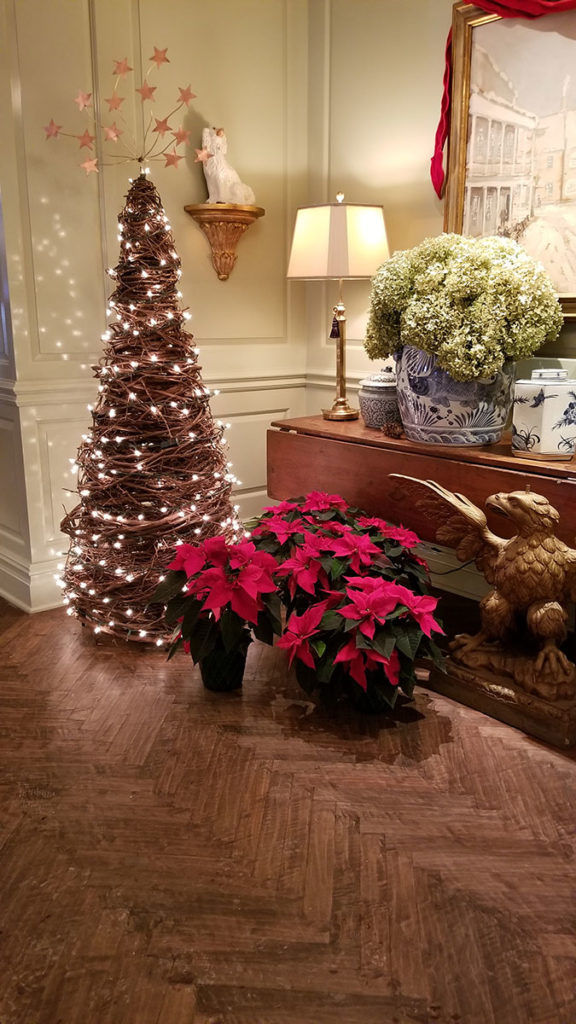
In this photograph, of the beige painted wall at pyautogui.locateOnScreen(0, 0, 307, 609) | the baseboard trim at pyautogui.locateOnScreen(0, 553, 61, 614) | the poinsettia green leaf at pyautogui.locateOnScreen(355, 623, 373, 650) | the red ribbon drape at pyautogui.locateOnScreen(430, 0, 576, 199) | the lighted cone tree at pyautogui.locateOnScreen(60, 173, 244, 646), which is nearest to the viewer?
the poinsettia green leaf at pyautogui.locateOnScreen(355, 623, 373, 650)

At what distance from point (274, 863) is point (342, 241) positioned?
2.10 metres

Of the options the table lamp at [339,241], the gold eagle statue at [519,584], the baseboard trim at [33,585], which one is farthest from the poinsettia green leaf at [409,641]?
the baseboard trim at [33,585]

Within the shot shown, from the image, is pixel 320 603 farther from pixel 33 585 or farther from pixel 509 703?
pixel 33 585

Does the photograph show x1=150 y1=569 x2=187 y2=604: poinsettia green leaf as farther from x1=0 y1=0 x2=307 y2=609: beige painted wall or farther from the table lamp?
the table lamp

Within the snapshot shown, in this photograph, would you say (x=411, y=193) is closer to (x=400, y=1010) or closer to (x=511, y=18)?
(x=511, y=18)

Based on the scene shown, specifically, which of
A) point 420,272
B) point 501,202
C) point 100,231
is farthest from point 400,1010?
point 100,231

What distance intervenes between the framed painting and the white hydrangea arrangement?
0.76ft

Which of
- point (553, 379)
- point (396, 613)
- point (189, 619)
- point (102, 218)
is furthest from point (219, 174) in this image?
point (396, 613)

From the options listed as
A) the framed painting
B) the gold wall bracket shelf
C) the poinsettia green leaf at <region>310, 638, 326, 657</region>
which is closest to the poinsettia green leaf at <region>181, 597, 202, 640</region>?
the poinsettia green leaf at <region>310, 638, 326, 657</region>

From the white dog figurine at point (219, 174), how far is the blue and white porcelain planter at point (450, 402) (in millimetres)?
1120

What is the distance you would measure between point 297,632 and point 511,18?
207cm

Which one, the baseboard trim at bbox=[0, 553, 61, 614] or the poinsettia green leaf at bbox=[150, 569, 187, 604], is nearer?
the poinsettia green leaf at bbox=[150, 569, 187, 604]

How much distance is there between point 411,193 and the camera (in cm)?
292

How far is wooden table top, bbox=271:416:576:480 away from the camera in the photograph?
2111 millimetres
